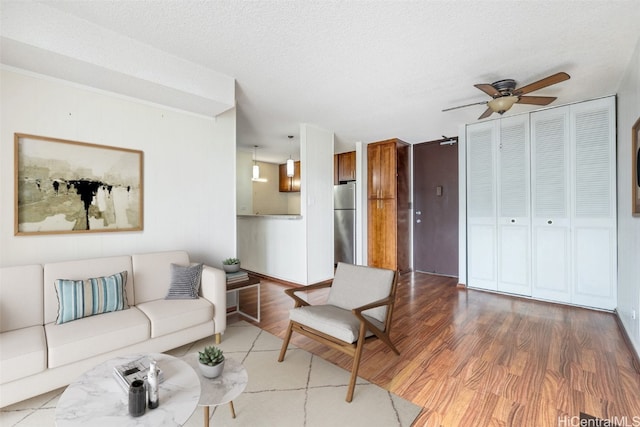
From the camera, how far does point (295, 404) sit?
5.99 ft

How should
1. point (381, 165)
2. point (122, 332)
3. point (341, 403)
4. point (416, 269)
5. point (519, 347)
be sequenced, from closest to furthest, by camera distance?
point (341, 403) → point (122, 332) → point (519, 347) → point (381, 165) → point (416, 269)

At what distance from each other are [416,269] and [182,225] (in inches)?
176

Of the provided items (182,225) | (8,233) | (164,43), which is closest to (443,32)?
(164,43)

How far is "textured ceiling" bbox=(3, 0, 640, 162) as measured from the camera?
1909 millimetres

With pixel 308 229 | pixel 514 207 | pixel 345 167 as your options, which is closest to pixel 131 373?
pixel 308 229

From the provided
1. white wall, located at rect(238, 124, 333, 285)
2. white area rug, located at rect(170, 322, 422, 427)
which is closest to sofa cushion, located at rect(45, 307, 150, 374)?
white area rug, located at rect(170, 322, 422, 427)

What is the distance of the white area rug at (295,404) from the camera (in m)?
1.67

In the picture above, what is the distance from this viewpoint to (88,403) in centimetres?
129

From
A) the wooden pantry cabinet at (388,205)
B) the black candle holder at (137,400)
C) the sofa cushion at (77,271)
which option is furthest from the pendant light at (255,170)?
the black candle holder at (137,400)

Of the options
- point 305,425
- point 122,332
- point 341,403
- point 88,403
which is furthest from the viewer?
point 122,332

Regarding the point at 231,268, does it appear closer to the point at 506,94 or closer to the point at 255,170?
the point at 255,170

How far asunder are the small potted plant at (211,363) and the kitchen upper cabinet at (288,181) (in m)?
5.89

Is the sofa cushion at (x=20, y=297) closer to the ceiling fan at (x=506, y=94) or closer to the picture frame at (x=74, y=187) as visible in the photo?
the picture frame at (x=74, y=187)

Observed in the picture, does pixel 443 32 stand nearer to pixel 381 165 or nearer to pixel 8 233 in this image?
pixel 381 165
